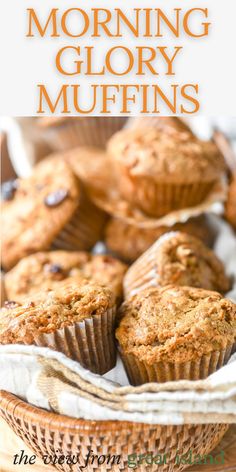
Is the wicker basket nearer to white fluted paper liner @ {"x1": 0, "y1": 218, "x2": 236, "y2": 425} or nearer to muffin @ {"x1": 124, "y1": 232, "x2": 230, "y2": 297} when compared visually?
white fluted paper liner @ {"x1": 0, "y1": 218, "x2": 236, "y2": 425}

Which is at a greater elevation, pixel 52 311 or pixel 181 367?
pixel 52 311

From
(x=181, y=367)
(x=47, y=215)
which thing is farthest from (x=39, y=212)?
(x=181, y=367)

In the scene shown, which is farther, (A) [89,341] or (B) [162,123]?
(B) [162,123]

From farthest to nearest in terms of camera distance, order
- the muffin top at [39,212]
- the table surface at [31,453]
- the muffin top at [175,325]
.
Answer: the muffin top at [39,212]
the table surface at [31,453]
the muffin top at [175,325]

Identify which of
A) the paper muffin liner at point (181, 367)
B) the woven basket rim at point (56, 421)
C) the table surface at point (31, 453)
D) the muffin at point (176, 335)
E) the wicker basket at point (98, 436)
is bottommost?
the table surface at point (31, 453)

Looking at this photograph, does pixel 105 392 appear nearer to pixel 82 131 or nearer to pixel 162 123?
pixel 162 123

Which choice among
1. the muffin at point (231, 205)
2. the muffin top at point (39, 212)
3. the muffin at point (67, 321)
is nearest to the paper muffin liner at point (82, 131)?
the muffin top at point (39, 212)

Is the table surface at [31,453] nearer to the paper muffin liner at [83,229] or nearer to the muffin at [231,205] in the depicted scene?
the paper muffin liner at [83,229]
